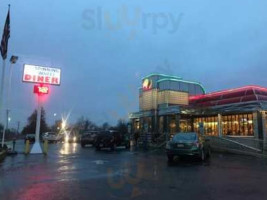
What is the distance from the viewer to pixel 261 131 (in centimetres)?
2995

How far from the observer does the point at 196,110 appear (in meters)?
33.6

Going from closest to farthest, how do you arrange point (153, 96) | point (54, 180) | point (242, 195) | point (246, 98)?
point (242, 195) → point (54, 180) → point (246, 98) → point (153, 96)

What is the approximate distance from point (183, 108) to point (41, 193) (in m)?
27.0

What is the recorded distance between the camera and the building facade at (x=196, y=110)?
101 feet

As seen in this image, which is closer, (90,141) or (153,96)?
(90,141)

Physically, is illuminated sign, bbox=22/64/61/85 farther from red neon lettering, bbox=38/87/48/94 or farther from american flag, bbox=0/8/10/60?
american flag, bbox=0/8/10/60

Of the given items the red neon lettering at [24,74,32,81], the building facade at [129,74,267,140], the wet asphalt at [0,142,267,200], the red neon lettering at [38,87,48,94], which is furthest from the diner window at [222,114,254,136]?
the red neon lettering at [24,74,32,81]

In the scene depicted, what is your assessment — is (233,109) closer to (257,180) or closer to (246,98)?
(246,98)

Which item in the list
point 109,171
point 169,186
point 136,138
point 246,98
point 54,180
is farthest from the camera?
point 136,138

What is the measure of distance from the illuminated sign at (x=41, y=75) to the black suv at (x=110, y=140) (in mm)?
6551

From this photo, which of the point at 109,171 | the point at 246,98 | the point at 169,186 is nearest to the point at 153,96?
the point at 246,98

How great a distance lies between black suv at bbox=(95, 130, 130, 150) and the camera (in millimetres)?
30188

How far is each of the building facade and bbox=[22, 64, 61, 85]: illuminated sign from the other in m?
13.0

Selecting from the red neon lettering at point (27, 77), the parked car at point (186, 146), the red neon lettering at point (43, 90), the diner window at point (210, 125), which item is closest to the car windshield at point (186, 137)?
the parked car at point (186, 146)
